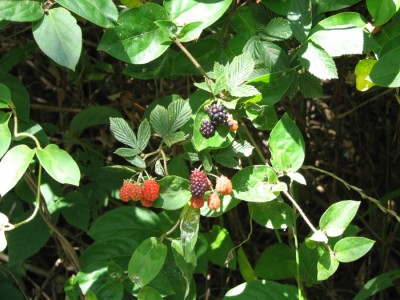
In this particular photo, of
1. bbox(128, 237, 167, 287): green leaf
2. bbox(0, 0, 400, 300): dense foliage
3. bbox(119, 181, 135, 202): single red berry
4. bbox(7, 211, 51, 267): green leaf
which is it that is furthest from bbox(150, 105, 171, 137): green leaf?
bbox(7, 211, 51, 267): green leaf

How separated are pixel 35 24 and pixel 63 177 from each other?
24 cm

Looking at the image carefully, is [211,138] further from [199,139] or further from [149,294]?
[149,294]

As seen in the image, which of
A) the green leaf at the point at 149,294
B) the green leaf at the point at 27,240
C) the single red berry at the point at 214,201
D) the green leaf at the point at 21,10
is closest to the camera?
the green leaf at the point at 21,10

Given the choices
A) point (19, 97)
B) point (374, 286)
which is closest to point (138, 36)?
point (19, 97)

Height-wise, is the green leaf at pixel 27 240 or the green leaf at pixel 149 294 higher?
the green leaf at pixel 149 294

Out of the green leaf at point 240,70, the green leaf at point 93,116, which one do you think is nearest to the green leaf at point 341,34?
the green leaf at point 240,70

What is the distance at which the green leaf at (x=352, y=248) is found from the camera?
3.69ft

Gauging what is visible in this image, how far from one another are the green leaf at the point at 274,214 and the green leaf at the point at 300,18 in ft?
0.95

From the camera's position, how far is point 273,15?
48.3 inches

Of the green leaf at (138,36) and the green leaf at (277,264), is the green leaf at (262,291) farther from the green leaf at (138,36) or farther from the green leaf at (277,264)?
the green leaf at (138,36)

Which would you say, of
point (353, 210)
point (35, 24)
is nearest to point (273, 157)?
point (353, 210)

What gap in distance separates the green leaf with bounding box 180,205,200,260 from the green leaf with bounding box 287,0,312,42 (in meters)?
0.34

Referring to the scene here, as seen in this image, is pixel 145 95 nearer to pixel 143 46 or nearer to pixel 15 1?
pixel 143 46

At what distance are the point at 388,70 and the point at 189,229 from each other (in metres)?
0.41
